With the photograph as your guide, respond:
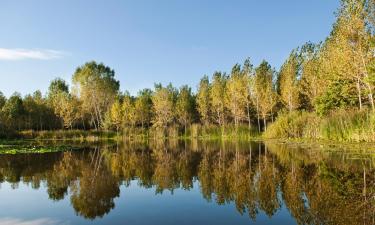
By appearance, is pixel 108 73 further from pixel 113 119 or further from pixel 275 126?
pixel 275 126

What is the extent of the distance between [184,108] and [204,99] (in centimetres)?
450

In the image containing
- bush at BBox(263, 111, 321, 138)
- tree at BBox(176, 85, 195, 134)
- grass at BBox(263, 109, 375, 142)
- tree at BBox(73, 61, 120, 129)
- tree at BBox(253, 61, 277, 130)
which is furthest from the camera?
tree at BBox(73, 61, 120, 129)

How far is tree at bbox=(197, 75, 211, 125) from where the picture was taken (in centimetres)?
6006

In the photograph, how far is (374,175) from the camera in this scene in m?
12.3

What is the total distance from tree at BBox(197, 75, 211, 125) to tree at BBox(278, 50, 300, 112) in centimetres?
1532

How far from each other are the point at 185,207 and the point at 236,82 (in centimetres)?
4390

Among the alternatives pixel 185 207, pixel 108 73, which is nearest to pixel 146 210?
pixel 185 207

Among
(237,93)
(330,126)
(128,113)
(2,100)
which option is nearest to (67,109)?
(128,113)

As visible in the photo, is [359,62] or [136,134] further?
[136,134]

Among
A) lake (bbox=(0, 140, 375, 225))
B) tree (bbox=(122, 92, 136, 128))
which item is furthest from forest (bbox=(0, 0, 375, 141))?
lake (bbox=(0, 140, 375, 225))

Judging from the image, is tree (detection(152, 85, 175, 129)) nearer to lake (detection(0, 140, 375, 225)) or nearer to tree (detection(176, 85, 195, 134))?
tree (detection(176, 85, 195, 134))

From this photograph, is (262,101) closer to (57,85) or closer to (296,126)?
(296,126)

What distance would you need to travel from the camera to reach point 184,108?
62000mm

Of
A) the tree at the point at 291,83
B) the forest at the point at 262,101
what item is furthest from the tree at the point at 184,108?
the tree at the point at 291,83
